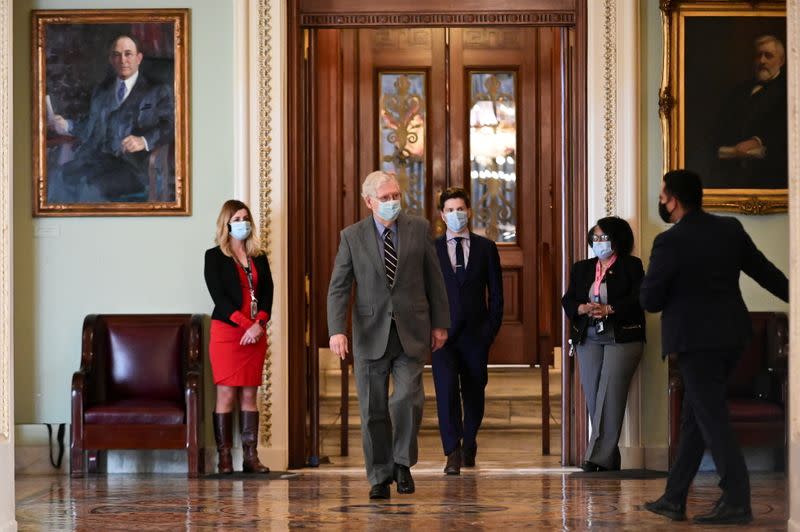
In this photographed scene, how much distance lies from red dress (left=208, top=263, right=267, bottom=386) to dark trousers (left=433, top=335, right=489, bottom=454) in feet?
3.55

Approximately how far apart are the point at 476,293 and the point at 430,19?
1.79 meters

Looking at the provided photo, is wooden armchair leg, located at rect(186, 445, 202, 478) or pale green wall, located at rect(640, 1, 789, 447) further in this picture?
pale green wall, located at rect(640, 1, 789, 447)

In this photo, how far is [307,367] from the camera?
8.27 m

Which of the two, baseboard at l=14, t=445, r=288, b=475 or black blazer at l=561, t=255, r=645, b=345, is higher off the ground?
black blazer at l=561, t=255, r=645, b=345

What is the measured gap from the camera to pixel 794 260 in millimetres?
5062

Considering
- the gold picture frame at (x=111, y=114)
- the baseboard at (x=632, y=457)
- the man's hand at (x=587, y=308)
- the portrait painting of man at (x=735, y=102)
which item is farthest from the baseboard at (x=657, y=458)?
the gold picture frame at (x=111, y=114)

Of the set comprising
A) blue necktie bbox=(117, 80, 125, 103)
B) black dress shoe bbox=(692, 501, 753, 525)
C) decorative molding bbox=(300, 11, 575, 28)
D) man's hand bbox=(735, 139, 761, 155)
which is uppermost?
decorative molding bbox=(300, 11, 575, 28)

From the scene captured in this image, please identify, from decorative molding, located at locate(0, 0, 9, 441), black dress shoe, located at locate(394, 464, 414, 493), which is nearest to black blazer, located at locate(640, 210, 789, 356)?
black dress shoe, located at locate(394, 464, 414, 493)

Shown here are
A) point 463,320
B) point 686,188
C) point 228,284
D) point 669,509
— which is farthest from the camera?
point 463,320

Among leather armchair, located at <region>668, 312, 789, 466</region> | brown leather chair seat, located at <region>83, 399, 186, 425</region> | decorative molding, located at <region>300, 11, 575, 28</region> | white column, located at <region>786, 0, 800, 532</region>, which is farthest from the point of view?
decorative molding, located at <region>300, 11, 575, 28</region>

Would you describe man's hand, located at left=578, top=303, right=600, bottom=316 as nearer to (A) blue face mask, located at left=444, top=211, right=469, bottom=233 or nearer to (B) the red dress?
(A) blue face mask, located at left=444, top=211, right=469, bottom=233

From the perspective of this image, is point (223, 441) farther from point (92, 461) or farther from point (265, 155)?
point (265, 155)

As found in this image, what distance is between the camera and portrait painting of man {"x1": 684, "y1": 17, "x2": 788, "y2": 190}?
803 cm

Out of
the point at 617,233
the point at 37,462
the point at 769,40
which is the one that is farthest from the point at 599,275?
the point at 37,462
